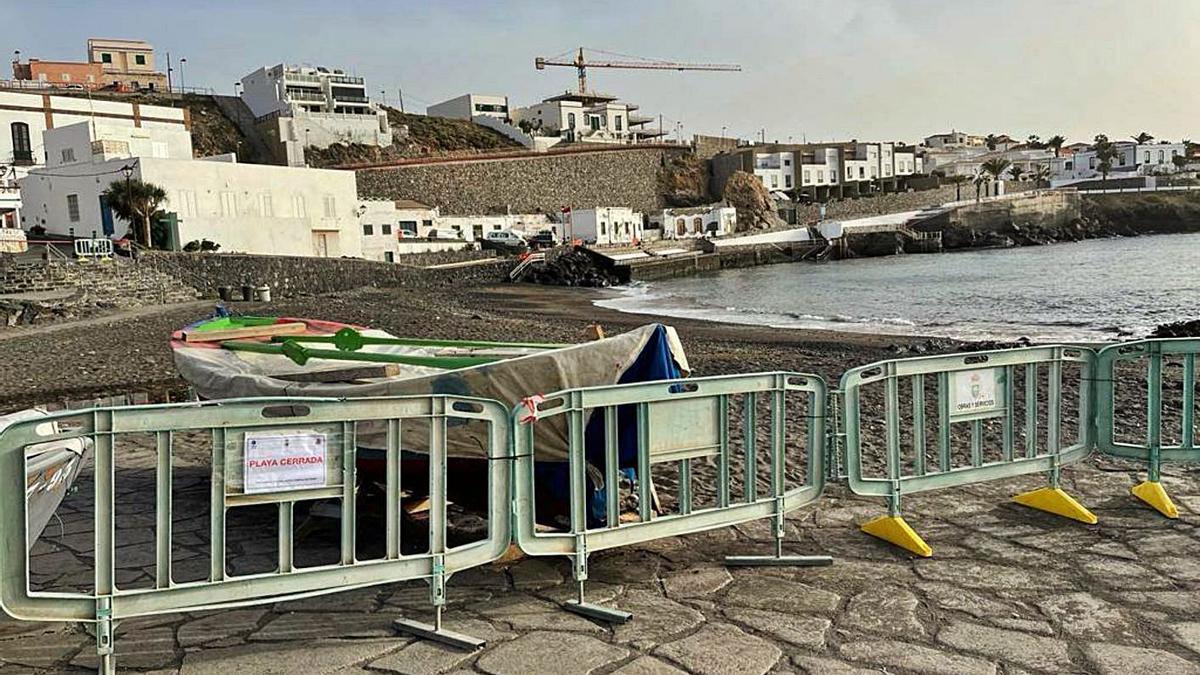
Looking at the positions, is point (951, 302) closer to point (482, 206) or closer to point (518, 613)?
point (518, 613)

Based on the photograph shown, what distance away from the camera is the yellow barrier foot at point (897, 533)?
4795 mm

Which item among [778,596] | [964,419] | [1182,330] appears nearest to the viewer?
[778,596]

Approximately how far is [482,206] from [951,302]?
4452 centimetres

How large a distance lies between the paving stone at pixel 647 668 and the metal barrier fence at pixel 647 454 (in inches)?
16.2

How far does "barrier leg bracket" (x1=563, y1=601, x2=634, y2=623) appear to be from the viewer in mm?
3938

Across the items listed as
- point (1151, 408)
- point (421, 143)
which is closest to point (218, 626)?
point (1151, 408)

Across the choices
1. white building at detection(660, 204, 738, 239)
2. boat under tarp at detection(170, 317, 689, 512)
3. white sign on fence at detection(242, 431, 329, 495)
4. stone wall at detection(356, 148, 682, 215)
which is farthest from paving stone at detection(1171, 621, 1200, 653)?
white building at detection(660, 204, 738, 239)

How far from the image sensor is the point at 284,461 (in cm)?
365

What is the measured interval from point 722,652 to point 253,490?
2.06 m

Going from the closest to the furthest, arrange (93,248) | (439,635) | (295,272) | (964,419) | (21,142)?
(439,635), (964,419), (93,248), (295,272), (21,142)

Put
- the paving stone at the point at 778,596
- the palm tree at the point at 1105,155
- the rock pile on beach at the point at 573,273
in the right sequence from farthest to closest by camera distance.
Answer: the palm tree at the point at 1105,155 → the rock pile on beach at the point at 573,273 → the paving stone at the point at 778,596

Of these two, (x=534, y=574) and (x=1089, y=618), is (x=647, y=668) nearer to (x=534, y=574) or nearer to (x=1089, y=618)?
(x=534, y=574)

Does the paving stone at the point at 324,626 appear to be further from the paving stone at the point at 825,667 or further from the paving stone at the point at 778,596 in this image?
the paving stone at the point at 825,667

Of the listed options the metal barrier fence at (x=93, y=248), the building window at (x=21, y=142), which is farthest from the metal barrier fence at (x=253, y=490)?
the building window at (x=21, y=142)
